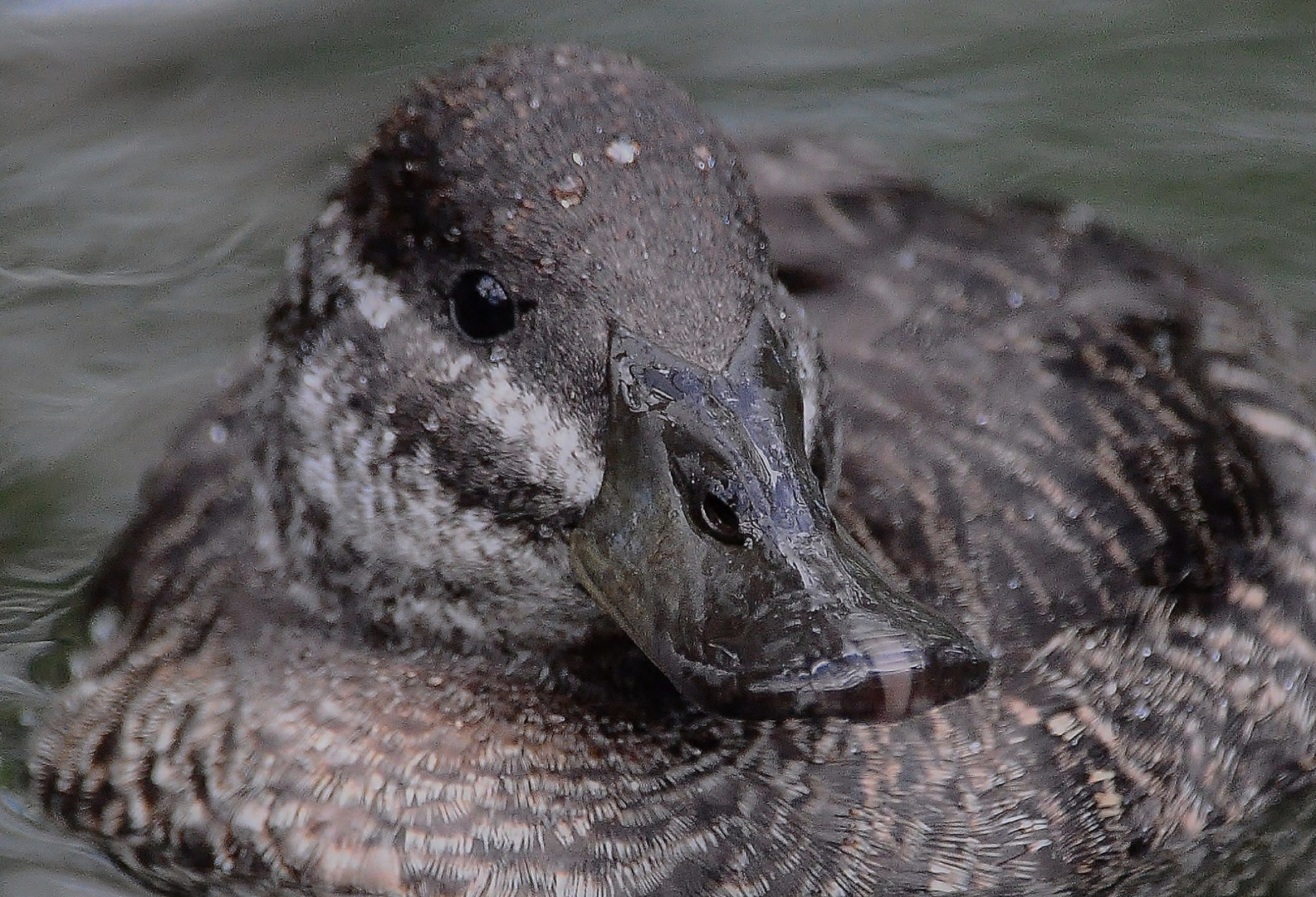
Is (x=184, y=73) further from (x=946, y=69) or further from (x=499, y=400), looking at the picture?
(x=499, y=400)

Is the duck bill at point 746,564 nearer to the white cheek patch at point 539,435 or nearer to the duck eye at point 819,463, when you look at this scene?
the white cheek patch at point 539,435

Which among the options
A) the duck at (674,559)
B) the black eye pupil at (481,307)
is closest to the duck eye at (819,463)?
Result: the duck at (674,559)

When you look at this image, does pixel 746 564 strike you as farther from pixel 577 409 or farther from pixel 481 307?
pixel 481 307

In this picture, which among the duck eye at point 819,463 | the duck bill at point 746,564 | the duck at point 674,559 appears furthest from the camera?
the duck eye at point 819,463

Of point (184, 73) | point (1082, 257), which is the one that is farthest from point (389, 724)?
point (184, 73)

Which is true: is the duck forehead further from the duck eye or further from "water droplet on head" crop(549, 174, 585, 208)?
the duck eye

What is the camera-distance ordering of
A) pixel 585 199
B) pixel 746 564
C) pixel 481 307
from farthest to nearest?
pixel 481 307 → pixel 585 199 → pixel 746 564

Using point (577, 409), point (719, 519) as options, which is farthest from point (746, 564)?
point (577, 409)

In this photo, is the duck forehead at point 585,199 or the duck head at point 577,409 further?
the duck forehead at point 585,199

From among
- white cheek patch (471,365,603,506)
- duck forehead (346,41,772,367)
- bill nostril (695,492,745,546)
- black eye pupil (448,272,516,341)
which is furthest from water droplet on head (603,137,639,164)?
bill nostril (695,492,745,546)
